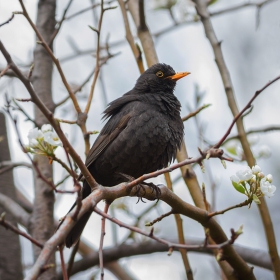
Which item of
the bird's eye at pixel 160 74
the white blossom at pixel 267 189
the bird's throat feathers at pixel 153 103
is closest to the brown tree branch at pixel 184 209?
the white blossom at pixel 267 189

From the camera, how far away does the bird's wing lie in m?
4.24

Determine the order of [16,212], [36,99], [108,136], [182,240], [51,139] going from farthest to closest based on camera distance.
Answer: [16,212] < [108,136] < [182,240] < [51,139] < [36,99]

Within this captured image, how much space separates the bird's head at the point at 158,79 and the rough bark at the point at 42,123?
0.89 meters

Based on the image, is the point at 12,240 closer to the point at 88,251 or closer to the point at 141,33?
the point at 88,251

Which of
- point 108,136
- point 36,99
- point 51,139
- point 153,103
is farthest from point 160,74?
point 36,99

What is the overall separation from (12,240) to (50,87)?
153 cm

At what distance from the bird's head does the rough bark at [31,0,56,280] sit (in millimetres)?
888

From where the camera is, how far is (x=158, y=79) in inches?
195

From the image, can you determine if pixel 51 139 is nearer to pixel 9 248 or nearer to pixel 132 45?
pixel 132 45

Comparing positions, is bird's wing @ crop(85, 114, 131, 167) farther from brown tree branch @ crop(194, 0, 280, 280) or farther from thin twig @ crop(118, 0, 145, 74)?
brown tree branch @ crop(194, 0, 280, 280)

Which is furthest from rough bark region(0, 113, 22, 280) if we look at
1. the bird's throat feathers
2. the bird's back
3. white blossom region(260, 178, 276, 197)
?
white blossom region(260, 178, 276, 197)

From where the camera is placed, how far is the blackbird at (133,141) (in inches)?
164

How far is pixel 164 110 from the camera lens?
4441 millimetres

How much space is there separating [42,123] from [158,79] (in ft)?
3.84
